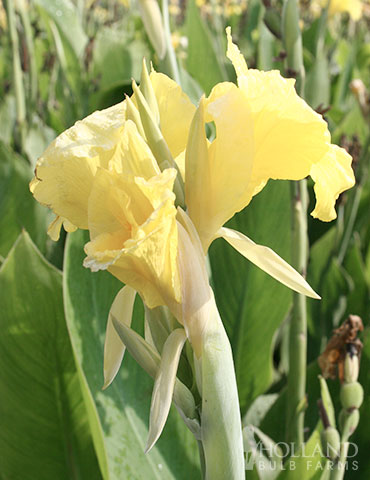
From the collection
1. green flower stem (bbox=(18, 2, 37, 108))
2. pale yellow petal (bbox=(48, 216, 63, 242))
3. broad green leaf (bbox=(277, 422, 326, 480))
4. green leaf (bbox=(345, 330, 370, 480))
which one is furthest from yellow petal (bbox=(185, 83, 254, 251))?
green flower stem (bbox=(18, 2, 37, 108))

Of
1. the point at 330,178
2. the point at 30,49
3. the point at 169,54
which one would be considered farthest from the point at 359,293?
the point at 30,49

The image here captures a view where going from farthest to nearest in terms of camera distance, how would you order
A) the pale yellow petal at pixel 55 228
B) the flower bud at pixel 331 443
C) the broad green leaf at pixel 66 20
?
1. the broad green leaf at pixel 66 20
2. the flower bud at pixel 331 443
3. the pale yellow petal at pixel 55 228

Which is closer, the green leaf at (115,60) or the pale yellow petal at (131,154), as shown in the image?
the pale yellow petal at (131,154)

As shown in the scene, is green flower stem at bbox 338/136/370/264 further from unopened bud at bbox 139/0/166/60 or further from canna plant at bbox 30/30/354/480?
canna plant at bbox 30/30/354/480

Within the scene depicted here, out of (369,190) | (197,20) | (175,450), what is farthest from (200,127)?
(197,20)

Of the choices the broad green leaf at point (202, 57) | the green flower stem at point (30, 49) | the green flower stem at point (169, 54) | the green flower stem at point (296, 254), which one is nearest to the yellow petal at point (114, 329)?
the green flower stem at point (296, 254)

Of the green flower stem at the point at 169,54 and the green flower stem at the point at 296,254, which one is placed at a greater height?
the green flower stem at the point at 169,54

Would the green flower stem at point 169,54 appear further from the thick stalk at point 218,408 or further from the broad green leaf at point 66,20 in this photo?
the broad green leaf at point 66,20
